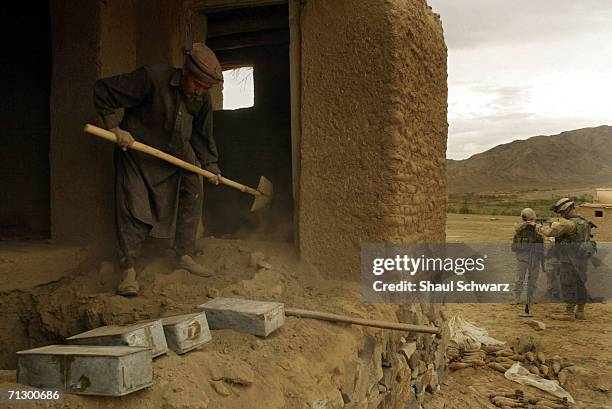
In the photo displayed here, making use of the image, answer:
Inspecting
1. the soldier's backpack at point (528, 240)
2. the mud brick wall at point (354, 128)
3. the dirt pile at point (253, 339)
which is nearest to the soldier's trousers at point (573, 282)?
the soldier's backpack at point (528, 240)

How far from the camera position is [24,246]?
14.0 feet

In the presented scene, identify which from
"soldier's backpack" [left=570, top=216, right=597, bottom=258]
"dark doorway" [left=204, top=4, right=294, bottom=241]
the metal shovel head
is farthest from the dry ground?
"dark doorway" [left=204, top=4, right=294, bottom=241]

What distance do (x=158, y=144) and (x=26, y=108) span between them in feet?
9.56

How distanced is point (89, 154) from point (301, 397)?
9.50 feet

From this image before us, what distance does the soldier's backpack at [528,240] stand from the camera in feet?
24.8

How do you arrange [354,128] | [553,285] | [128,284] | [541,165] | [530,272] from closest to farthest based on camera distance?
[128,284] → [354,128] → [530,272] → [553,285] → [541,165]

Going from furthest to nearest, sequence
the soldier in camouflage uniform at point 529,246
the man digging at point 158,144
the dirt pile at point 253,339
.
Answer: the soldier in camouflage uniform at point 529,246 → the man digging at point 158,144 → the dirt pile at point 253,339

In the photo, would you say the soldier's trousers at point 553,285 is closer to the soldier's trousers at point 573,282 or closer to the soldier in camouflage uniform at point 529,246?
the soldier's trousers at point 573,282

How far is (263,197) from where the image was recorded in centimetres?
469

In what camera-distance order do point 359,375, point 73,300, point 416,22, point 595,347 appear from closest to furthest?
point 359,375, point 73,300, point 416,22, point 595,347

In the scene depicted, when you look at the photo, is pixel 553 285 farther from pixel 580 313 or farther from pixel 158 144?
pixel 158 144

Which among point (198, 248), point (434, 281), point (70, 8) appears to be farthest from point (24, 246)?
point (434, 281)

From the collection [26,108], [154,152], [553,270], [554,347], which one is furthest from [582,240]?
[26,108]

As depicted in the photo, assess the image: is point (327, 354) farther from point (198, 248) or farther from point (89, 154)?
point (89, 154)
